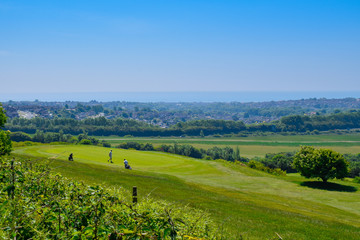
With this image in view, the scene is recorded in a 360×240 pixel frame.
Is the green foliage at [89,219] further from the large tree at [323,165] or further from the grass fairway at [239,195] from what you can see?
the large tree at [323,165]

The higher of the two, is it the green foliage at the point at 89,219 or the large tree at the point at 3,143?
the green foliage at the point at 89,219

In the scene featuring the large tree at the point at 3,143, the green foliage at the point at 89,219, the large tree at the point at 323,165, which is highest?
the green foliage at the point at 89,219

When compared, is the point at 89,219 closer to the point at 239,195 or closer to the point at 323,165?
the point at 239,195

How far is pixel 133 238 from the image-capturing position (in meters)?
4.64

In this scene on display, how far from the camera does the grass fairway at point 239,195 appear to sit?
56.5 feet

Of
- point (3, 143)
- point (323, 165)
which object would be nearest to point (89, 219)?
point (3, 143)

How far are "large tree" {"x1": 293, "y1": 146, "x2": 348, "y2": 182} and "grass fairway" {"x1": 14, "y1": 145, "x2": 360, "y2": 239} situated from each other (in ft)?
5.50

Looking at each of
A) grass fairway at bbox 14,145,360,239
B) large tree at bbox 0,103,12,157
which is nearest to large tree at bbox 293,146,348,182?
grass fairway at bbox 14,145,360,239

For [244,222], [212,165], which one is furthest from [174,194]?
[212,165]

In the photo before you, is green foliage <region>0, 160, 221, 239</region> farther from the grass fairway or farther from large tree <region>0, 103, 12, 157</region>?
large tree <region>0, 103, 12, 157</region>

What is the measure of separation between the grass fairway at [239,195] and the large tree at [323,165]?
1.68 metres

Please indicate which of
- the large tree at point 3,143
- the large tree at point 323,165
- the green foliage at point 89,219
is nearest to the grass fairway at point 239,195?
the green foliage at point 89,219

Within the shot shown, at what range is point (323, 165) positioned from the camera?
4500cm

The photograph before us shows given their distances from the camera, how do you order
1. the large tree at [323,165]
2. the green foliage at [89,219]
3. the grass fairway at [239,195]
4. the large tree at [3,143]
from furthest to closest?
the large tree at [323,165], the large tree at [3,143], the grass fairway at [239,195], the green foliage at [89,219]
